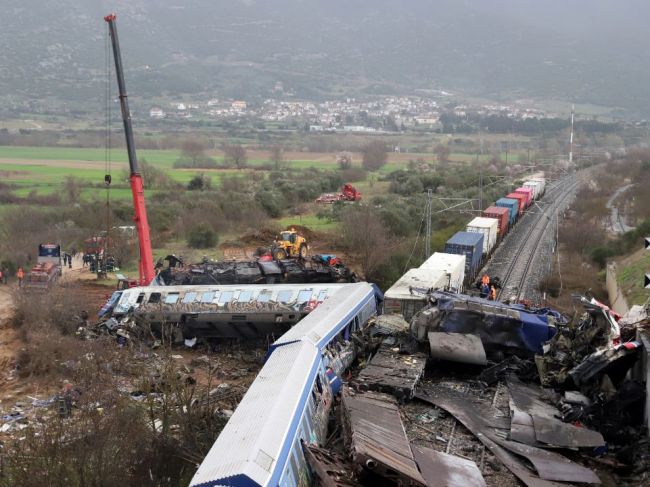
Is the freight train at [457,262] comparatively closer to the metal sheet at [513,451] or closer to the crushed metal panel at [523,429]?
the metal sheet at [513,451]

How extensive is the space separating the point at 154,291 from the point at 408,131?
498 ft

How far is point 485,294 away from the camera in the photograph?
2650 centimetres

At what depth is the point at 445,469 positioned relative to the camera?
33.9 feet

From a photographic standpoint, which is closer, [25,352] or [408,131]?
[25,352]

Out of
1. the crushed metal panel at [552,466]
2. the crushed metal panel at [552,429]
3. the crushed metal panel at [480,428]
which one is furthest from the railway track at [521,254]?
the crushed metal panel at [552,466]

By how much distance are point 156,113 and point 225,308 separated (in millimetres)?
158250

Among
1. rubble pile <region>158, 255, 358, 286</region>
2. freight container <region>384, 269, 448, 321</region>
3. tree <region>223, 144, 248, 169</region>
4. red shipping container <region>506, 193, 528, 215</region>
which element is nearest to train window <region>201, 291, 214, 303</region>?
rubble pile <region>158, 255, 358, 286</region>

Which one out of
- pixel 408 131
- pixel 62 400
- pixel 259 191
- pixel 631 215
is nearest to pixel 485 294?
pixel 62 400

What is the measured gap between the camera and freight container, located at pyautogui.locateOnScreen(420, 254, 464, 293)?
25.7m

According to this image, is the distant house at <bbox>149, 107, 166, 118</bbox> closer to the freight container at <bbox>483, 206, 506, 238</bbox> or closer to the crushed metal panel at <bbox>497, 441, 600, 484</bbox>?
the freight container at <bbox>483, 206, 506, 238</bbox>

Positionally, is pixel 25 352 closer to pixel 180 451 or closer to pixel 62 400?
pixel 62 400

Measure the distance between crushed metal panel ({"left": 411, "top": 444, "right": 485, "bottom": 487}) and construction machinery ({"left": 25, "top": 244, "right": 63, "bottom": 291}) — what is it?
70.5ft

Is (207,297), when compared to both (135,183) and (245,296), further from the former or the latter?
(135,183)

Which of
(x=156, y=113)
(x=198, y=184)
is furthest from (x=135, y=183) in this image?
(x=156, y=113)
